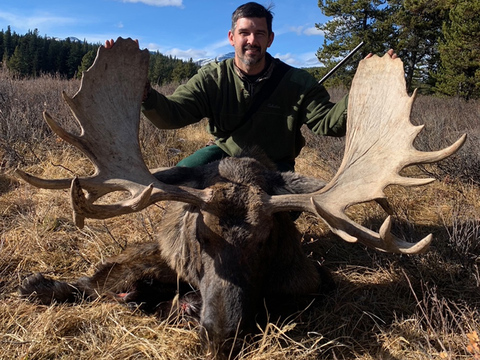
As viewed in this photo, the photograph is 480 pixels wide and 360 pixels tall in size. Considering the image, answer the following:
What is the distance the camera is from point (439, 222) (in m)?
4.39

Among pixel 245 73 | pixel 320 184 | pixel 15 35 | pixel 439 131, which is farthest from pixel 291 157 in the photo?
pixel 15 35

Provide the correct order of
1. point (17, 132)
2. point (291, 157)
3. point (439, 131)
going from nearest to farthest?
point (291, 157)
point (17, 132)
point (439, 131)

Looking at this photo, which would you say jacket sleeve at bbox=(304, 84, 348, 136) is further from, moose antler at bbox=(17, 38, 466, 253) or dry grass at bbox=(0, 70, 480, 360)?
dry grass at bbox=(0, 70, 480, 360)

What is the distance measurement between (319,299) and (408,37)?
27357mm

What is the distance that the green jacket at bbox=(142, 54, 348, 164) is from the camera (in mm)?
4273

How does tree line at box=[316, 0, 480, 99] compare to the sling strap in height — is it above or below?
above

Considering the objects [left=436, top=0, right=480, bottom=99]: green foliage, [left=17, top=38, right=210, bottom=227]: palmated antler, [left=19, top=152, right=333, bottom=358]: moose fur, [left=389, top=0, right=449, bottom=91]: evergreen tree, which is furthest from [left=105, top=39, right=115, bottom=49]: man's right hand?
[left=389, top=0, right=449, bottom=91]: evergreen tree

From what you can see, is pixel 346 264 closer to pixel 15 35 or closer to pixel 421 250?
pixel 421 250

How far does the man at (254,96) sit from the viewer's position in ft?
13.8

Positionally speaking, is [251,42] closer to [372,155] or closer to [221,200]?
[372,155]

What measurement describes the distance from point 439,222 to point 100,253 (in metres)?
3.57

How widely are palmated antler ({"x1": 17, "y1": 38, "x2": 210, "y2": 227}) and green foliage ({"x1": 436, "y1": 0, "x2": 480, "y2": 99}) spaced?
18254mm

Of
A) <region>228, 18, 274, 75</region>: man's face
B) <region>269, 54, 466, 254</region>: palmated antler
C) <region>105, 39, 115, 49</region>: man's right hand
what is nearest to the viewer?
<region>269, 54, 466, 254</region>: palmated antler

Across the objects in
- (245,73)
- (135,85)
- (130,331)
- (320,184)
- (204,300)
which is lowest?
(130,331)
